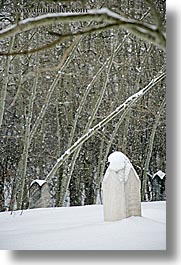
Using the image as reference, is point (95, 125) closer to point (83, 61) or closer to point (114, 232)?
point (83, 61)

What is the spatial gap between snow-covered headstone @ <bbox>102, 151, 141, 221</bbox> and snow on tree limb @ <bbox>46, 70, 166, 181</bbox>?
11.7 inches

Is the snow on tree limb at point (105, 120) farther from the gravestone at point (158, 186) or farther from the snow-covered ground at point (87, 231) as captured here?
the gravestone at point (158, 186)

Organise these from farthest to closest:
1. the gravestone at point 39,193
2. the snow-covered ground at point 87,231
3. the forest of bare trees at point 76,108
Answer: the gravestone at point 39,193 < the forest of bare trees at point 76,108 < the snow-covered ground at point 87,231

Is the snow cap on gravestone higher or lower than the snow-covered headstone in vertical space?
higher

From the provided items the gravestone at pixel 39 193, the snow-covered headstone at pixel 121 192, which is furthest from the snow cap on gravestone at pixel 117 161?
the gravestone at pixel 39 193

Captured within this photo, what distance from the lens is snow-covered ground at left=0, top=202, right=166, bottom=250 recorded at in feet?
7.64

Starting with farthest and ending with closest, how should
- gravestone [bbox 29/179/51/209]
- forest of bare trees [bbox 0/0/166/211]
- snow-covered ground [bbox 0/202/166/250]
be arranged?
gravestone [bbox 29/179/51/209] → forest of bare trees [bbox 0/0/166/211] → snow-covered ground [bbox 0/202/166/250]

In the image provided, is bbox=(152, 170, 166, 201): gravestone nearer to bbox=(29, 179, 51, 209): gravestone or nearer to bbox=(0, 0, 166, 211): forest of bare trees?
bbox=(0, 0, 166, 211): forest of bare trees

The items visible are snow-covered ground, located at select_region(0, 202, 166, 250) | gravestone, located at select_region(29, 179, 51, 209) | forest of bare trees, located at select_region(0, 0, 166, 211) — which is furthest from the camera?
gravestone, located at select_region(29, 179, 51, 209)

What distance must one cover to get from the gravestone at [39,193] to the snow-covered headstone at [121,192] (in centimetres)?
39

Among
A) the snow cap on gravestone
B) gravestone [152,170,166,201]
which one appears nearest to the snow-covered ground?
gravestone [152,170,166,201]

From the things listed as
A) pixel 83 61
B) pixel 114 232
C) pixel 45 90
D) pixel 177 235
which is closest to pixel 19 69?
pixel 45 90

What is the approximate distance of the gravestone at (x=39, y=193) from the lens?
2617mm

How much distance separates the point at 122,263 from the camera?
7.52 ft
